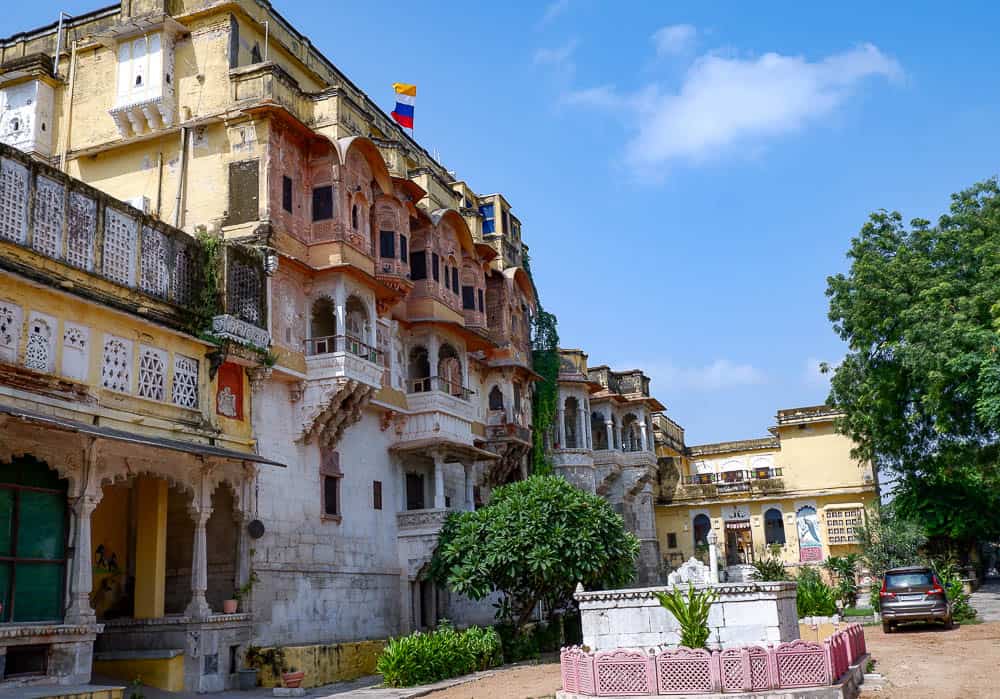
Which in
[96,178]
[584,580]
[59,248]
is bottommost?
[584,580]

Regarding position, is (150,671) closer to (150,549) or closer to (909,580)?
(150,549)

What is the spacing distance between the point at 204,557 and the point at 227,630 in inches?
63.3

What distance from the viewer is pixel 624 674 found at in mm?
13867

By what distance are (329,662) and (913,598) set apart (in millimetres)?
15277

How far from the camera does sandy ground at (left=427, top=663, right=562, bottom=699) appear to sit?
1719 cm

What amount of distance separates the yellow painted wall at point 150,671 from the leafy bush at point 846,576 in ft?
78.3

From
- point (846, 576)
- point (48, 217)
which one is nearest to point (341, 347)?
point (48, 217)

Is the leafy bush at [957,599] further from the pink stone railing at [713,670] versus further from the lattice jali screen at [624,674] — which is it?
the lattice jali screen at [624,674]

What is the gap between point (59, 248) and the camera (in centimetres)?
1734

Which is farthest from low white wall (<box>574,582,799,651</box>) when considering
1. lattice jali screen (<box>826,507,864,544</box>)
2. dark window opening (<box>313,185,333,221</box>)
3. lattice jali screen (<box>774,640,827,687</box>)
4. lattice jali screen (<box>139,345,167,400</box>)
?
lattice jali screen (<box>826,507,864,544</box>)

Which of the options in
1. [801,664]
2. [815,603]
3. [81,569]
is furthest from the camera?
[815,603]

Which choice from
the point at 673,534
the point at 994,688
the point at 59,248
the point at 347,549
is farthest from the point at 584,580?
the point at 673,534

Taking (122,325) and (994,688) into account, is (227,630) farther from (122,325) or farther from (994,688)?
(994,688)

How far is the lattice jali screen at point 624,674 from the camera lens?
13.8 m
